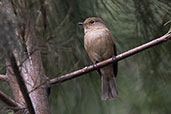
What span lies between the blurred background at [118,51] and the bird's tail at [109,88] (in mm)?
82

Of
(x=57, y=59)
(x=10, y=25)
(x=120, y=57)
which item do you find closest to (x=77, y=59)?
(x=57, y=59)

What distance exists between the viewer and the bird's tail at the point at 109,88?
3599 millimetres

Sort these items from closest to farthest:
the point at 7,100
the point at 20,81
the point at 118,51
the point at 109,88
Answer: the point at 20,81, the point at 7,100, the point at 118,51, the point at 109,88

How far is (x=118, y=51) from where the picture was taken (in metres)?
3.41

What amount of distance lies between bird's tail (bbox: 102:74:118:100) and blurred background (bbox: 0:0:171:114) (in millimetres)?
82

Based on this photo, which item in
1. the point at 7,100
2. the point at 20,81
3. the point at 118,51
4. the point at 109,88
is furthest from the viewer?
the point at 109,88

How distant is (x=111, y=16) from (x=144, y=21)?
0.32 meters

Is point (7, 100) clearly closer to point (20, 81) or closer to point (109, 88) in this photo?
point (20, 81)

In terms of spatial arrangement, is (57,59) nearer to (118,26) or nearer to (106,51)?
(118,26)

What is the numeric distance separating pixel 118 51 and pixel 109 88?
0.69 metres

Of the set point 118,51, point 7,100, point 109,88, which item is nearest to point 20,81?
point 7,100

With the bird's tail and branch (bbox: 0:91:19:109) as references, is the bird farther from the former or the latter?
branch (bbox: 0:91:19:109)

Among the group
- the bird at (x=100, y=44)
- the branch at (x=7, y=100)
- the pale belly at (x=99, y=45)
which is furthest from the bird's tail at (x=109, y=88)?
the branch at (x=7, y=100)

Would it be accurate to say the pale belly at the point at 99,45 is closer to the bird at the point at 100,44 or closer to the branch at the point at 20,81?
the bird at the point at 100,44
